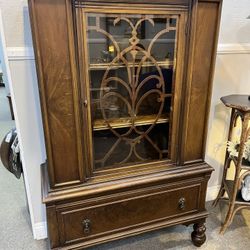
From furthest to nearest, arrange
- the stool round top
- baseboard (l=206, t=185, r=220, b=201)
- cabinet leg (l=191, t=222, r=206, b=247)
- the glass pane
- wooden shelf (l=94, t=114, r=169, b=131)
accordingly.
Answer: baseboard (l=206, t=185, r=220, b=201), cabinet leg (l=191, t=222, r=206, b=247), the stool round top, wooden shelf (l=94, t=114, r=169, b=131), the glass pane

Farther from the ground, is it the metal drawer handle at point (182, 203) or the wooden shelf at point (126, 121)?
the wooden shelf at point (126, 121)

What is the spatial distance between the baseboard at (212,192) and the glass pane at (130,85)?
91 cm

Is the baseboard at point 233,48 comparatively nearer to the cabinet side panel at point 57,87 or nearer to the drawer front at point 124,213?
the drawer front at point 124,213

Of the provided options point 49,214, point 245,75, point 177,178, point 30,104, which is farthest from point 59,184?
point 245,75

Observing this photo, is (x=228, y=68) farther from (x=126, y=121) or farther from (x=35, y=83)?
(x=35, y=83)

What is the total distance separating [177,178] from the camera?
142 cm

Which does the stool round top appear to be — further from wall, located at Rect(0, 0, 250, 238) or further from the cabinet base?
the cabinet base

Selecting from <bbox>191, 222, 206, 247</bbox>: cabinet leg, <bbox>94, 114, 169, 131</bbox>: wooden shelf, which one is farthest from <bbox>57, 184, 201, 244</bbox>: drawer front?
<bbox>94, 114, 169, 131</bbox>: wooden shelf

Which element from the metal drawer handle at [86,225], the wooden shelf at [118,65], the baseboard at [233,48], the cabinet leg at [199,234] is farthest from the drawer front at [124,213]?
the baseboard at [233,48]

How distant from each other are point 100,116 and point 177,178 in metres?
0.57

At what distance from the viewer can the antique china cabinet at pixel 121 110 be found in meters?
1.06

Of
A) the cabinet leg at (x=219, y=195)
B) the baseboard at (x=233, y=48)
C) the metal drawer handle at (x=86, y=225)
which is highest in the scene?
the baseboard at (x=233, y=48)

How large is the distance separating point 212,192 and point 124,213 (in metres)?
1.03

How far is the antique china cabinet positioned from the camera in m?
1.06
